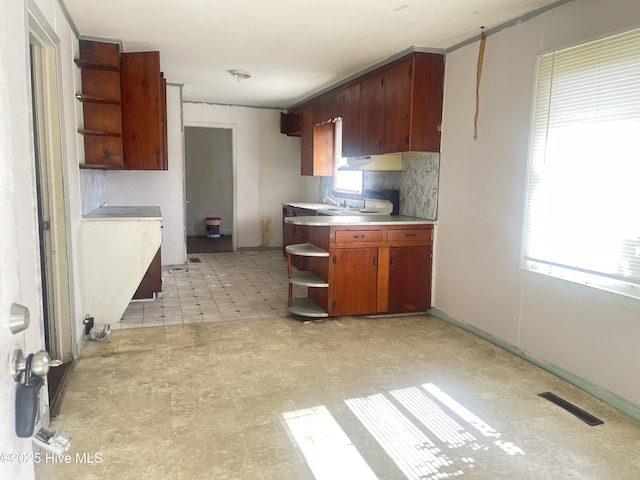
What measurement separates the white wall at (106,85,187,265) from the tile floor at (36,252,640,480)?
2.61 metres

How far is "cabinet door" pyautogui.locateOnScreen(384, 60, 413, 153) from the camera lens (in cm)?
408

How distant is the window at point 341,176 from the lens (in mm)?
6211

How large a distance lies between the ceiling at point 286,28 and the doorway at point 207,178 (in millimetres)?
4347

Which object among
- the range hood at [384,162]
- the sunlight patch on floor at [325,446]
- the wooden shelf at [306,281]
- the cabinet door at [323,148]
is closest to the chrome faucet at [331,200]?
the cabinet door at [323,148]

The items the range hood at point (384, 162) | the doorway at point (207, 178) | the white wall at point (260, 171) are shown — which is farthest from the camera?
the doorway at point (207, 178)

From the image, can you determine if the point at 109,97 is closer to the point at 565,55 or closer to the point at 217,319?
the point at 217,319

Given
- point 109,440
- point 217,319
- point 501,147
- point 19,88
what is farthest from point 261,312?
point 19,88

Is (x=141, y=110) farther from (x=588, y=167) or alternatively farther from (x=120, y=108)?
(x=588, y=167)

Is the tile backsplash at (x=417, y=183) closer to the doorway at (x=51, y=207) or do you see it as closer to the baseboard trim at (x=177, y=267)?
the baseboard trim at (x=177, y=267)

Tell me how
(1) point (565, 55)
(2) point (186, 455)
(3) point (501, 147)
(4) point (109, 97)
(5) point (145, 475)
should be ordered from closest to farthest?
(5) point (145, 475) → (2) point (186, 455) → (1) point (565, 55) → (3) point (501, 147) → (4) point (109, 97)

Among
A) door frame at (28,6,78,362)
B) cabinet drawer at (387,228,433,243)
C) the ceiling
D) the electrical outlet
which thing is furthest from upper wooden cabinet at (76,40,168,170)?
cabinet drawer at (387,228,433,243)

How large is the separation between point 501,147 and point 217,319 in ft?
9.05

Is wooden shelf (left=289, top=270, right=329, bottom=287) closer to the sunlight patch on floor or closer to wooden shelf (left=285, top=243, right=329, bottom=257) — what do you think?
wooden shelf (left=285, top=243, right=329, bottom=257)

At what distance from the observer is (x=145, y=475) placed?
6.32ft
